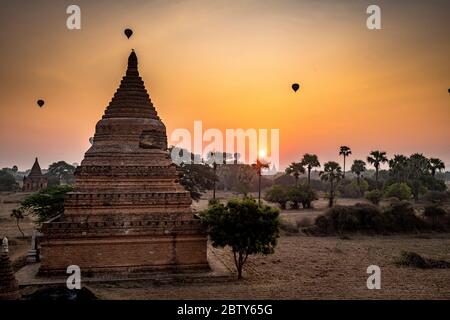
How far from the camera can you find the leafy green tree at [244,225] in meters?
19.0

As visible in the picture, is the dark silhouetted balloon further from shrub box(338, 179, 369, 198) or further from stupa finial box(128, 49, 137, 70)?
shrub box(338, 179, 369, 198)

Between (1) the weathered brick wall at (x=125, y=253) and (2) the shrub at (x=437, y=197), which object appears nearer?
(1) the weathered brick wall at (x=125, y=253)

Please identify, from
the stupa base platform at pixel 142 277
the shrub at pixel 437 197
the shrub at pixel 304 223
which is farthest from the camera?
the shrub at pixel 437 197

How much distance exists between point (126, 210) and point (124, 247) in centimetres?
185

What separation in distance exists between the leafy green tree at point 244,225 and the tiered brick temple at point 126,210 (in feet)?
3.39

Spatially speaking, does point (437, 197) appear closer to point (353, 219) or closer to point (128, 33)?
point (353, 219)

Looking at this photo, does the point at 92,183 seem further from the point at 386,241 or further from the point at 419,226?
the point at 419,226

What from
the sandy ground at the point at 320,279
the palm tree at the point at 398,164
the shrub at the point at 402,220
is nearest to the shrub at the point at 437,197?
the palm tree at the point at 398,164

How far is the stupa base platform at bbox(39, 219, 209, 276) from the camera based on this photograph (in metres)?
18.8

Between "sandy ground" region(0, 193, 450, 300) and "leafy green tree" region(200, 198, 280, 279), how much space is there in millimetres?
1751

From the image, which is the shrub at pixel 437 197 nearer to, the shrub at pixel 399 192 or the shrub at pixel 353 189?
the shrub at pixel 399 192
